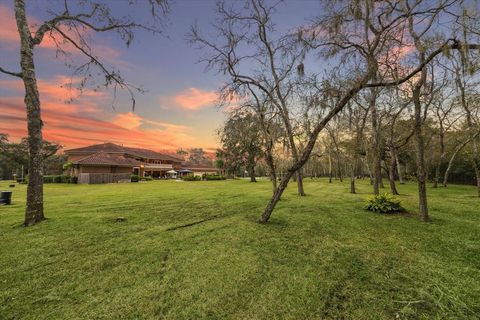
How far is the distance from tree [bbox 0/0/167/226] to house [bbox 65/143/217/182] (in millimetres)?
27561

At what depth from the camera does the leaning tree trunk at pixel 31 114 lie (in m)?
7.08

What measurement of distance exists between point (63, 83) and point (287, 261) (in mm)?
9976

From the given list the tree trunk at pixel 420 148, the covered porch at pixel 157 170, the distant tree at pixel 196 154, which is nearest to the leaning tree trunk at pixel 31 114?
the tree trunk at pixel 420 148

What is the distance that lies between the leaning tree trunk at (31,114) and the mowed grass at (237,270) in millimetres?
733

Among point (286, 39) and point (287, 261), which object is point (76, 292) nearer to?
point (287, 261)

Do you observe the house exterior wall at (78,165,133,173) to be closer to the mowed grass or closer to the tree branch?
the mowed grass

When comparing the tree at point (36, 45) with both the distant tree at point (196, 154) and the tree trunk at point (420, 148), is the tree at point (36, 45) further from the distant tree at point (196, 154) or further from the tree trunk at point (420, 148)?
the distant tree at point (196, 154)

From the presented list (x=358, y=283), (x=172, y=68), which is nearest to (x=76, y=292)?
(x=358, y=283)

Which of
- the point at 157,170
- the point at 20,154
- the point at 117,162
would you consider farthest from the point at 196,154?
the point at 117,162

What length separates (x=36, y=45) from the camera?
7539mm

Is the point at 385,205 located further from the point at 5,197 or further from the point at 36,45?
the point at 5,197

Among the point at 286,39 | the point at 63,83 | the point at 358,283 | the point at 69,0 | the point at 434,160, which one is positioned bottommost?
the point at 358,283

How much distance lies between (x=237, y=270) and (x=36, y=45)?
9.43 meters

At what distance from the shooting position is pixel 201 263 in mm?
4762
